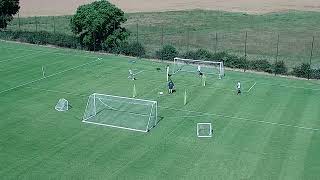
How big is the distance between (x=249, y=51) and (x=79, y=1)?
53.2 m

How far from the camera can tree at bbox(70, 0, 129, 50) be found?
50.8 m

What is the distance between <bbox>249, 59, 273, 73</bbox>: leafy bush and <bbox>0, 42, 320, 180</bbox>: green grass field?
5.64ft

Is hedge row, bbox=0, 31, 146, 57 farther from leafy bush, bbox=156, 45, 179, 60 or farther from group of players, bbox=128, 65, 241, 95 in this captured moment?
group of players, bbox=128, 65, 241, 95

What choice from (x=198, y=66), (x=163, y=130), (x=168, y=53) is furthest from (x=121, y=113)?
(x=168, y=53)

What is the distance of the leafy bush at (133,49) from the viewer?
50094 millimetres

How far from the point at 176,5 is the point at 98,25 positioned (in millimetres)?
42505

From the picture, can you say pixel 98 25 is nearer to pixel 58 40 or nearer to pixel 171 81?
pixel 58 40

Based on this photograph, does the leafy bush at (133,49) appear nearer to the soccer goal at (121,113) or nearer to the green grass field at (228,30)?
the green grass field at (228,30)

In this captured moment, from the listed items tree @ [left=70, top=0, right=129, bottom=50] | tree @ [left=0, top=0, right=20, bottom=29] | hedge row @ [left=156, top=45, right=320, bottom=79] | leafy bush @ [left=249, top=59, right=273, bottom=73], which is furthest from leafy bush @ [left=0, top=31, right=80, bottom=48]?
leafy bush @ [left=249, top=59, right=273, bottom=73]

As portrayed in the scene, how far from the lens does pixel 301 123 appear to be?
31359 millimetres

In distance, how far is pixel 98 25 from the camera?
5034 cm

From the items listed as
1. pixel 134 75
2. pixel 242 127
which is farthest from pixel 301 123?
pixel 134 75

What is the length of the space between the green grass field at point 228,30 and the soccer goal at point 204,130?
20.1 metres

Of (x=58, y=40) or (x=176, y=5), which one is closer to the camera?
(x=58, y=40)
